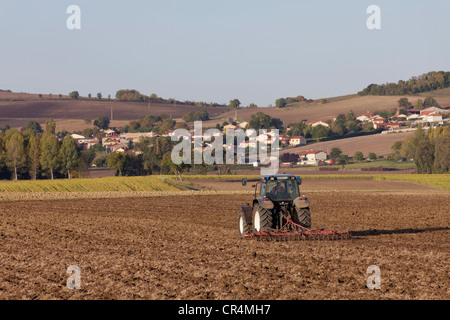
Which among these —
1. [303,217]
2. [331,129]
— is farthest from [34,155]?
[331,129]

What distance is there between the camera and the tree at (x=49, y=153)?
85.1 metres

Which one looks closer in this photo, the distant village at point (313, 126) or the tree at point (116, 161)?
the tree at point (116, 161)

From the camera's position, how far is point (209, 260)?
1623 centimetres

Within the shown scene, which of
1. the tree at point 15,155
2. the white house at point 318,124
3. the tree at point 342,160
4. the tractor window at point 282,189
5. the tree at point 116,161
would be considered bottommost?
the tree at point 342,160

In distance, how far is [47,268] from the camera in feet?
49.5

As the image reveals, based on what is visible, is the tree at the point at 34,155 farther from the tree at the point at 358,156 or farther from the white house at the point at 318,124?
the white house at the point at 318,124

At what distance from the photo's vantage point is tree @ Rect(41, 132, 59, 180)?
85.1 m

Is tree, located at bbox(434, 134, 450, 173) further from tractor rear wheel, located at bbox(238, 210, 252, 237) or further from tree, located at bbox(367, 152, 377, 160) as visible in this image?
tractor rear wheel, located at bbox(238, 210, 252, 237)

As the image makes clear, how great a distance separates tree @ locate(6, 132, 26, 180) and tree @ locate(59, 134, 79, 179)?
5558 mm

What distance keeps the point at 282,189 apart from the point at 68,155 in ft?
234

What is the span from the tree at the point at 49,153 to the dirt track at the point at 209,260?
2278 inches

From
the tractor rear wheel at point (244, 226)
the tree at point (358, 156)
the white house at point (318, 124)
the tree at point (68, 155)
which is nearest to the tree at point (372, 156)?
the tree at point (358, 156)

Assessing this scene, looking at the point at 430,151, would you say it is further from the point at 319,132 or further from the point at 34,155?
the point at 319,132

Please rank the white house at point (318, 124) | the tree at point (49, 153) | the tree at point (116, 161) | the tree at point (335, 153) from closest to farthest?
the tree at point (49, 153), the tree at point (116, 161), the tree at point (335, 153), the white house at point (318, 124)
